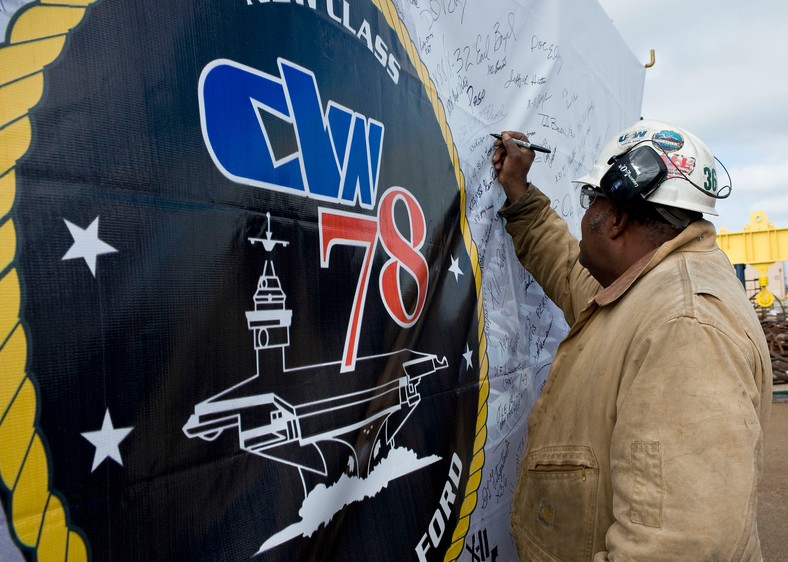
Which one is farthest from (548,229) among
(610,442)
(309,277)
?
(309,277)

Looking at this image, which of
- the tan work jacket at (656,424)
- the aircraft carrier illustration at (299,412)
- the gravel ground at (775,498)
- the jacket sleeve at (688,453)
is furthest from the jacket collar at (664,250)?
the gravel ground at (775,498)

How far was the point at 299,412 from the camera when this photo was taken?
108 cm

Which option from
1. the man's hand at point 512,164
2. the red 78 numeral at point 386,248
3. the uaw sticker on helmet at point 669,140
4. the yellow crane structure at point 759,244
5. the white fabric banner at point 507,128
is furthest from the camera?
the yellow crane structure at point 759,244

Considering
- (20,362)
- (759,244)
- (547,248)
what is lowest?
(20,362)

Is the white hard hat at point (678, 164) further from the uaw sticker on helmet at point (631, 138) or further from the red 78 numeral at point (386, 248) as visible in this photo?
the red 78 numeral at point (386, 248)

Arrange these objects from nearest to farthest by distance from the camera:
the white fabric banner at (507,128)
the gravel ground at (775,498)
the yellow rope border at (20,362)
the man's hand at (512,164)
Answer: the yellow rope border at (20,362)
the white fabric banner at (507,128)
the man's hand at (512,164)
the gravel ground at (775,498)

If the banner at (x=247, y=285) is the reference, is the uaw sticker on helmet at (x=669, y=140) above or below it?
above

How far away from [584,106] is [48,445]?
98.0 inches

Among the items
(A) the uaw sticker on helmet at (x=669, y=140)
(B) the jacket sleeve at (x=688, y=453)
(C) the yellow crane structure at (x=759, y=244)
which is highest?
(C) the yellow crane structure at (x=759, y=244)

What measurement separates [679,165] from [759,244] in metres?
14.4

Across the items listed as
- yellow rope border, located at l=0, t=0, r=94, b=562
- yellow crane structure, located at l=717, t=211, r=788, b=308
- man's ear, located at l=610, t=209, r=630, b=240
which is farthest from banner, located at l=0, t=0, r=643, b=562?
yellow crane structure, located at l=717, t=211, r=788, b=308

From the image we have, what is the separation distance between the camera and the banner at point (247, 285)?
72 cm

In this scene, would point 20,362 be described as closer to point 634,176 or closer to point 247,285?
point 247,285

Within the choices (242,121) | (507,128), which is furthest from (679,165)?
(242,121)
